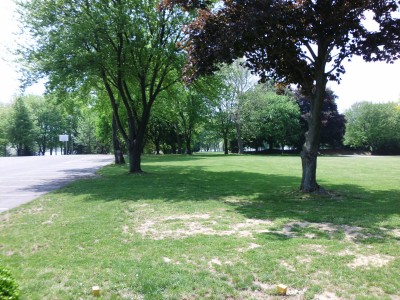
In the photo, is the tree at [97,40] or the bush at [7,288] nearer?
the bush at [7,288]

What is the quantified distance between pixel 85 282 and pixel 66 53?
1308 centimetres

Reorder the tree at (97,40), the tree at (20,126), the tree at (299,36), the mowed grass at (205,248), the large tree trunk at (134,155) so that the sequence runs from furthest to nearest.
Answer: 1. the tree at (20,126)
2. the large tree trunk at (134,155)
3. the tree at (97,40)
4. the tree at (299,36)
5. the mowed grass at (205,248)

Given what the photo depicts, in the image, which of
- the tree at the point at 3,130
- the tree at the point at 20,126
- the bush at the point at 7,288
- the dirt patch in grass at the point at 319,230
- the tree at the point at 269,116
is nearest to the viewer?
the bush at the point at 7,288

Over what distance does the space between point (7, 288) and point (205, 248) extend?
2.99 metres

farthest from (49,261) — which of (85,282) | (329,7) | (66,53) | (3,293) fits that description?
(66,53)

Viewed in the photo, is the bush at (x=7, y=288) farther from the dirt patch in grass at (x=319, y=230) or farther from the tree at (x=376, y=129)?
the tree at (x=376, y=129)

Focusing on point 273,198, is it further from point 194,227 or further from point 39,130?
point 39,130

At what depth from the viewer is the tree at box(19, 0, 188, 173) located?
15195mm

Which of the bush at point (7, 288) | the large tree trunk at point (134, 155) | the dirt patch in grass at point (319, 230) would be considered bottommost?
the dirt patch in grass at point (319, 230)

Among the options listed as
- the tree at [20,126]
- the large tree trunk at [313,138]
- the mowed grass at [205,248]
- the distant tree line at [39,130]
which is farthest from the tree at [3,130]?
the large tree trunk at [313,138]

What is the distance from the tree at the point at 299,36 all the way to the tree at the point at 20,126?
67.9 m

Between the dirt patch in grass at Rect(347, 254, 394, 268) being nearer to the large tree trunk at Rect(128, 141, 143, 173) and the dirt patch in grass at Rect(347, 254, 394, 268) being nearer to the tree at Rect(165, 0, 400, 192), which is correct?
the tree at Rect(165, 0, 400, 192)

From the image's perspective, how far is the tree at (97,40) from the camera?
15.2 meters

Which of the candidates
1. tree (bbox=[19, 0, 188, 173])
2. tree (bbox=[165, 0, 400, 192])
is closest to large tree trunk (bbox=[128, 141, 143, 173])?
tree (bbox=[19, 0, 188, 173])
